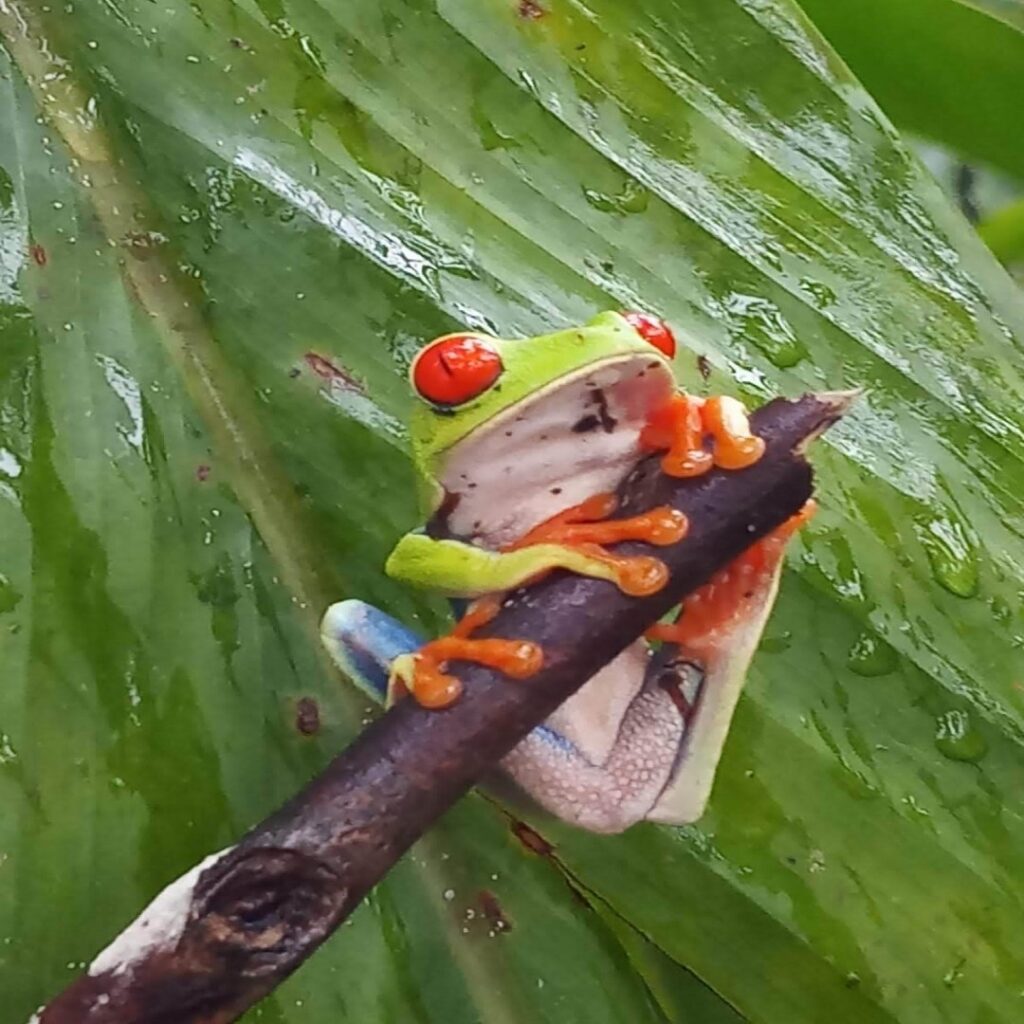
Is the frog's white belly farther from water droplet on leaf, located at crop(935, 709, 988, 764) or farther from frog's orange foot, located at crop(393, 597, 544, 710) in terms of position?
water droplet on leaf, located at crop(935, 709, 988, 764)

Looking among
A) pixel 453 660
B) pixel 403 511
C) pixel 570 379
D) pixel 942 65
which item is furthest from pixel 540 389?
pixel 942 65

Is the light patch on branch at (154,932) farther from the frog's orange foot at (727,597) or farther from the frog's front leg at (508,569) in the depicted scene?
the frog's orange foot at (727,597)

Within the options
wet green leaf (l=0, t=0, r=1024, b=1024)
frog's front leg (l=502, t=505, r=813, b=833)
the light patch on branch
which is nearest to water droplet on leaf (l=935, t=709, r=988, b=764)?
wet green leaf (l=0, t=0, r=1024, b=1024)

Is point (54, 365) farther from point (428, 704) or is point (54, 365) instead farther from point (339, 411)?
point (428, 704)

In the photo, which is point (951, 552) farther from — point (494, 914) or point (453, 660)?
point (453, 660)

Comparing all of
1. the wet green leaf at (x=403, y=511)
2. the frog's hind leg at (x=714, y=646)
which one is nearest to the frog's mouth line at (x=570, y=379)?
the frog's hind leg at (x=714, y=646)
